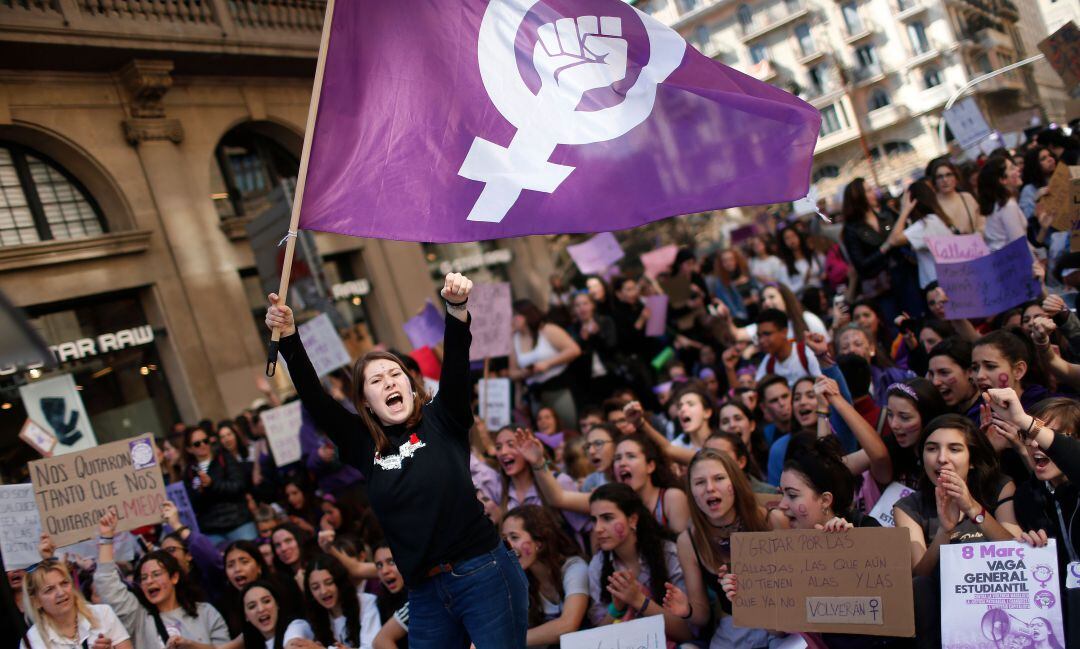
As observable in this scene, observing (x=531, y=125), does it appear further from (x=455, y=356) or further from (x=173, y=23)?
(x=173, y=23)

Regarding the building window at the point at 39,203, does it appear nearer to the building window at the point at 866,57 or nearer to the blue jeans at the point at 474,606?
the blue jeans at the point at 474,606

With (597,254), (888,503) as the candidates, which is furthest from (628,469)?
(597,254)

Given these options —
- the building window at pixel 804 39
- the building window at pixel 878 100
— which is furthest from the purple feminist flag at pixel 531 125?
the building window at pixel 804 39

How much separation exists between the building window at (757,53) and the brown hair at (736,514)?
173 ft

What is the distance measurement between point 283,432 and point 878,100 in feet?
153

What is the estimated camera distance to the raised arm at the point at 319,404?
141 inches

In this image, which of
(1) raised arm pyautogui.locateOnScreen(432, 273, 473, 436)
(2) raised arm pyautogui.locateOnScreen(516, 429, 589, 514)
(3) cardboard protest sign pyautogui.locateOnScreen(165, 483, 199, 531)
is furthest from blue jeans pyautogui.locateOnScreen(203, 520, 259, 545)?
(1) raised arm pyautogui.locateOnScreen(432, 273, 473, 436)

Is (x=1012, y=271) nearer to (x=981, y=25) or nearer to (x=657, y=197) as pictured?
(x=657, y=197)

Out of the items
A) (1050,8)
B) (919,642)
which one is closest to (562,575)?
(919,642)

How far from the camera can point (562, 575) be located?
534 centimetres

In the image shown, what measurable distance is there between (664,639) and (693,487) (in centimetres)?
74

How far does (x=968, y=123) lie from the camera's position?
12648 mm

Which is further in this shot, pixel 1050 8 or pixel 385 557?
pixel 1050 8

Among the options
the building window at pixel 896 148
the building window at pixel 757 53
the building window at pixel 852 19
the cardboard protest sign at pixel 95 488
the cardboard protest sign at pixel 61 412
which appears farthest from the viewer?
the building window at pixel 757 53
